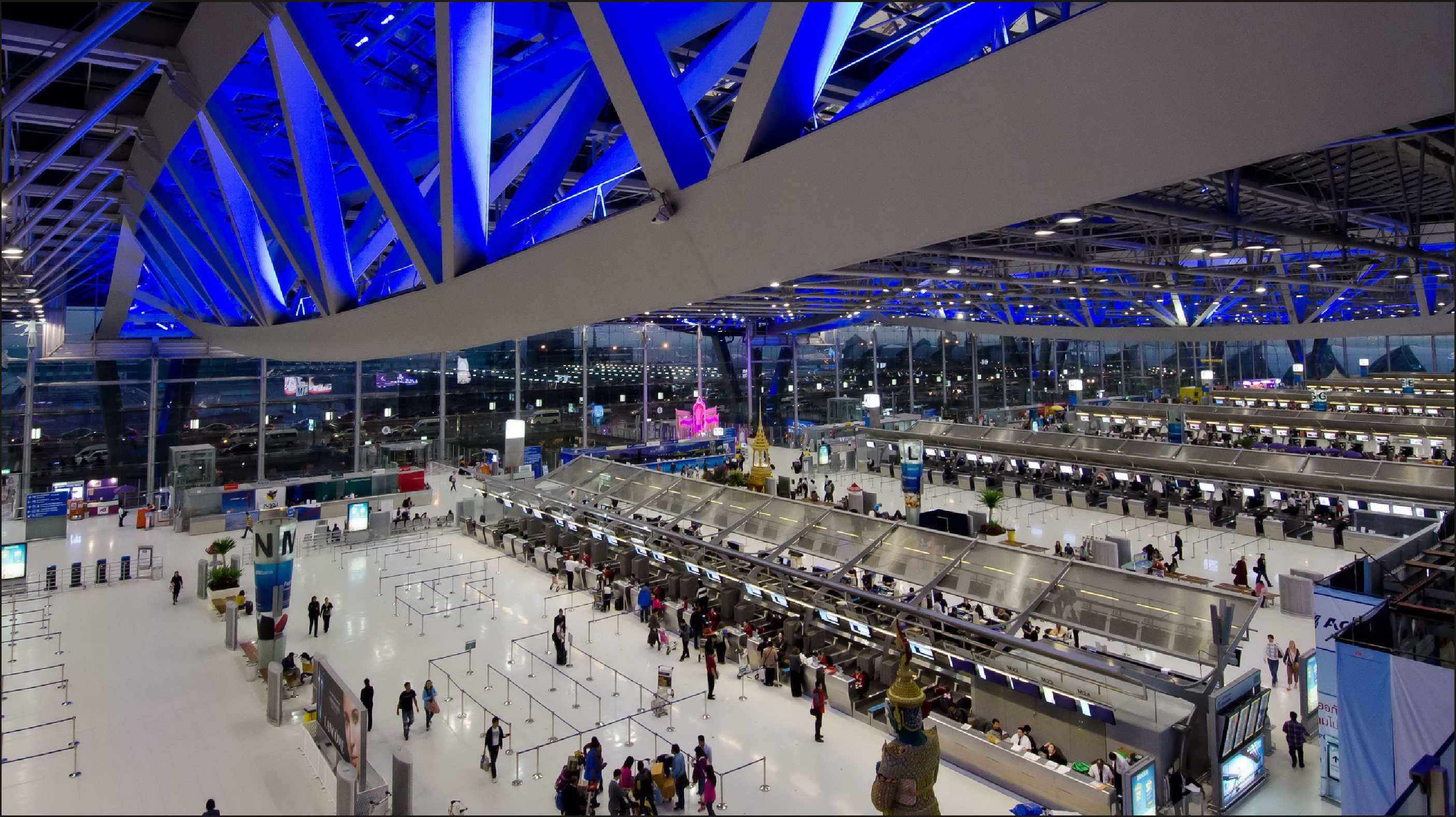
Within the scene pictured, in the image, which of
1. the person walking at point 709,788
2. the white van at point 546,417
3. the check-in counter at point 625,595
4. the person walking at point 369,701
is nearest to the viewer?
the person walking at point 709,788

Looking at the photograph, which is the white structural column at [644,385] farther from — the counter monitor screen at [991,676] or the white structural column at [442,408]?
the counter monitor screen at [991,676]

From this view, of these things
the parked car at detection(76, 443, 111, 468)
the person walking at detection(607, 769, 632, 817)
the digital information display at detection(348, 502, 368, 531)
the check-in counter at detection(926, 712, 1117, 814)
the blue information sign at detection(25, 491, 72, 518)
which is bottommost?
the check-in counter at detection(926, 712, 1117, 814)

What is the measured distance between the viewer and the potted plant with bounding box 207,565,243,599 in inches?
630

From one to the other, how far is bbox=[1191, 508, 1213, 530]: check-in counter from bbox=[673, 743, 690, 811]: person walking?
19518mm

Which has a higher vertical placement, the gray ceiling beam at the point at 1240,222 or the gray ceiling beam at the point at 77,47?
the gray ceiling beam at the point at 1240,222

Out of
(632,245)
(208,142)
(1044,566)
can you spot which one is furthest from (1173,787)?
(208,142)

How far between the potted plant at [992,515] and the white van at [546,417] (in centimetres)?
2029

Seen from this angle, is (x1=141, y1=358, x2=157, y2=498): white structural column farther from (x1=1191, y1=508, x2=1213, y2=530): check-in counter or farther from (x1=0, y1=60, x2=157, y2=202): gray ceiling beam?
(x1=1191, y1=508, x2=1213, y2=530): check-in counter

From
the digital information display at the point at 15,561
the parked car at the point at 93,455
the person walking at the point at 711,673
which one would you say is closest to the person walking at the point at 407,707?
the person walking at the point at 711,673

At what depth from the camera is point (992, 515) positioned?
75.1 ft

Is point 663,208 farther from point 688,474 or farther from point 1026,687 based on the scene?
point 688,474

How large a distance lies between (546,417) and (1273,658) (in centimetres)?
3071

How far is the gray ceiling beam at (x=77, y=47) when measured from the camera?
14.0ft

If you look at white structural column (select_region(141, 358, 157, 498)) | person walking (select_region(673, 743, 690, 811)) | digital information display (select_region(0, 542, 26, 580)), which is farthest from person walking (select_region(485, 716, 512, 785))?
white structural column (select_region(141, 358, 157, 498))
